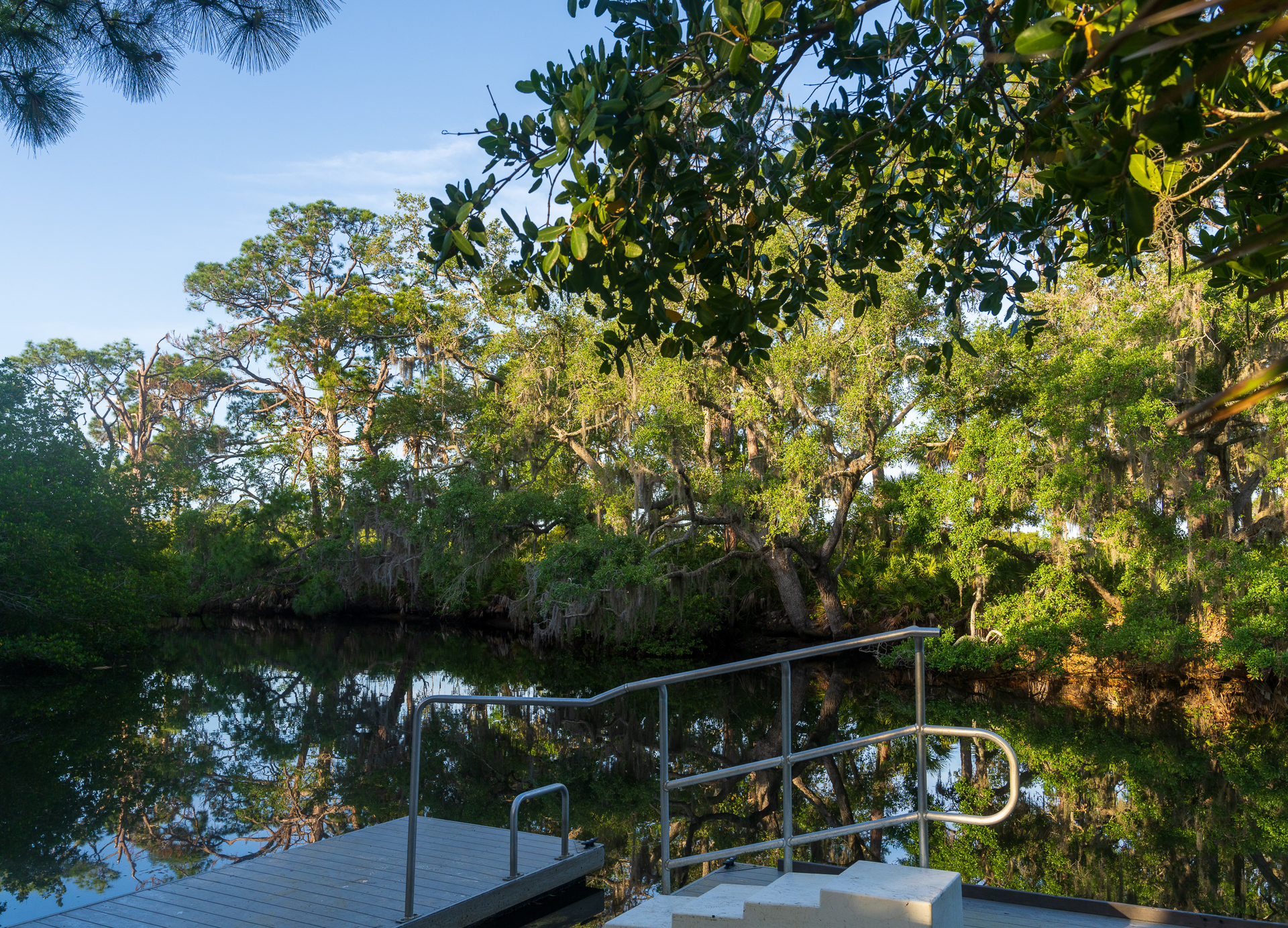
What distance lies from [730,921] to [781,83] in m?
3.02

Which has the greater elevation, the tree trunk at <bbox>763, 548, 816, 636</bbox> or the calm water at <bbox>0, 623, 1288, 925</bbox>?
the tree trunk at <bbox>763, 548, 816, 636</bbox>

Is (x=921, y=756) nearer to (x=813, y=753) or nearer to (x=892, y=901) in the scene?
(x=813, y=753)

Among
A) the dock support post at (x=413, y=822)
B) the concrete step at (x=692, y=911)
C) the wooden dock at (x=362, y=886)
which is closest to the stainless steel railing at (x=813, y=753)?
the concrete step at (x=692, y=911)

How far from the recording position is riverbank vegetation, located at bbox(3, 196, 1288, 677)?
46.2 ft

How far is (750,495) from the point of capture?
1744cm

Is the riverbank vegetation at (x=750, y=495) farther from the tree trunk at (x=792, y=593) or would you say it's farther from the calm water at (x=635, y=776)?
the calm water at (x=635, y=776)

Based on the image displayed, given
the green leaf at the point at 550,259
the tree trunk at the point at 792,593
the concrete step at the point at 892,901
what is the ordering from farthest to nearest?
the tree trunk at the point at 792,593 → the concrete step at the point at 892,901 → the green leaf at the point at 550,259

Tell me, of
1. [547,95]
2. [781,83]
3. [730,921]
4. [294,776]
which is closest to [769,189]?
[781,83]

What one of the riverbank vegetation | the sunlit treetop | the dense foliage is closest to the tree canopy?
the sunlit treetop

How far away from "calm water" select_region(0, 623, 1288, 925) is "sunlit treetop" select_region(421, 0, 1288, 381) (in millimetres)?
4526

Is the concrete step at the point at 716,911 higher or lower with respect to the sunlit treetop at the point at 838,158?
lower

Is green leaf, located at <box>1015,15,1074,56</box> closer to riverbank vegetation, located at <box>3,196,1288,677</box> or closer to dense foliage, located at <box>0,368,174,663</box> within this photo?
riverbank vegetation, located at <box>3,196,1288,677</box>

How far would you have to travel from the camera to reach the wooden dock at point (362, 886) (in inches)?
204

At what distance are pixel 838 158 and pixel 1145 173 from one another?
2.38 metres
